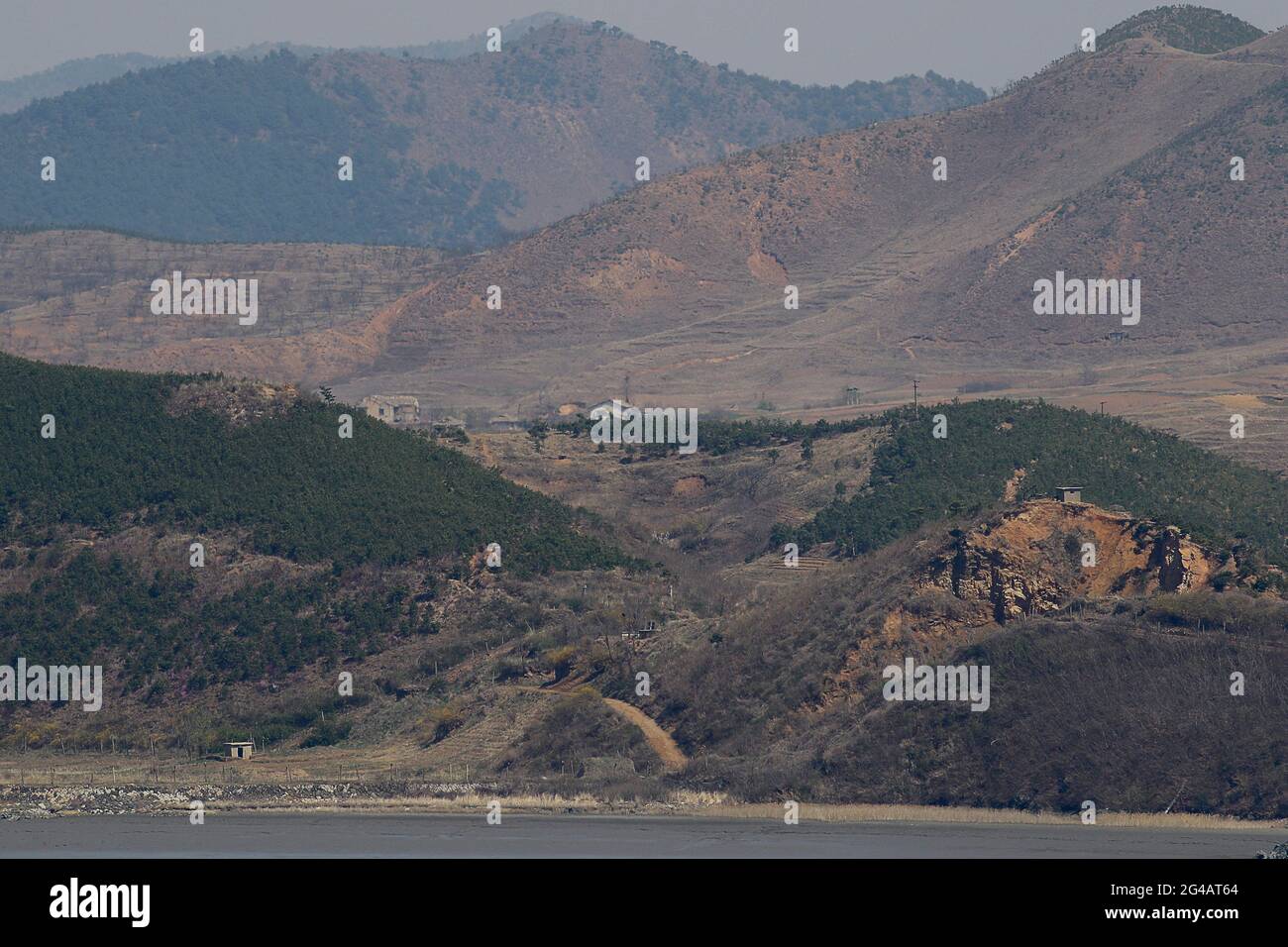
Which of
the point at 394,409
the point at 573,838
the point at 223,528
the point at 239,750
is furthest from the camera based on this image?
the point at 394,409

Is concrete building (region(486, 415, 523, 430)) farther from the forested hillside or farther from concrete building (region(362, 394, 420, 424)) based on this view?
the forested hillside

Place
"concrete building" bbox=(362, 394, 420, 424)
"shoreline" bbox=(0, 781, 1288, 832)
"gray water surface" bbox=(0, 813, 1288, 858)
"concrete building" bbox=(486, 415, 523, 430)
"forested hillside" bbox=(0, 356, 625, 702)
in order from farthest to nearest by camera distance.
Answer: "concrete building" bbox=(486, 415, 523, 430) → "concrete building" bbox=(362, 394, 420, 424) → "forested hillside" bbox=(0, 356, 625, 702) → "shoreline" bbox=(0, 781, 1288, 832) → "gray water surface" bbox=(0, 813, 1288, 858)

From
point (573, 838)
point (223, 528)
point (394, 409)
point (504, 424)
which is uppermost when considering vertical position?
point (394, 409)

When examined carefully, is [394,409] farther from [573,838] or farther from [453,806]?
[573,838]

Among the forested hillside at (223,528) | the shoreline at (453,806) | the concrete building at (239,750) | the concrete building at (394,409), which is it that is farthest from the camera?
the concrete building at (394,409)

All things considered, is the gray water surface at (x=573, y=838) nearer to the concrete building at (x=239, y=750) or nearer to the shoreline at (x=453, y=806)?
the shoreline at (x=453, y=806)

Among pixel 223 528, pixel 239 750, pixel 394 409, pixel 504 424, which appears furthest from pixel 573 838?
pixel 504 424

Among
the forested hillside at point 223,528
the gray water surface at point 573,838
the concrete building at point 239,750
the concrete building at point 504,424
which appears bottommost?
the gray water surface at point 573,838

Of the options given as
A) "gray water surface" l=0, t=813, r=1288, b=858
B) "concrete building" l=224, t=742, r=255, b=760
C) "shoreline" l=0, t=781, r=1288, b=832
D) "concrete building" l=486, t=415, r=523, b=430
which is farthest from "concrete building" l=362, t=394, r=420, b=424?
"gray water surface" l=0, t=813, r=1288, b=858

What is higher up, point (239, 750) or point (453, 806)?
point (239, 750)

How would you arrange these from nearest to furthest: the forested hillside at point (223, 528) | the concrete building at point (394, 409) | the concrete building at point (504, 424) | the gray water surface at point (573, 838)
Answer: the gray water surface at point (573, 838) → the forested hillside at point (223, 528) → the concrete building at point (394, 409) → the concrete building at point (504, 424)

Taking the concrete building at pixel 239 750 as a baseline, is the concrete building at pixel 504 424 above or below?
above

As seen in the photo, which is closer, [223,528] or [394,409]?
[223,528]

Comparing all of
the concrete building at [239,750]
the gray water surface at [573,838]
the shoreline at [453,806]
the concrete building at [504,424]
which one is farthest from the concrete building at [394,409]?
the gray water surface at [573,838]
